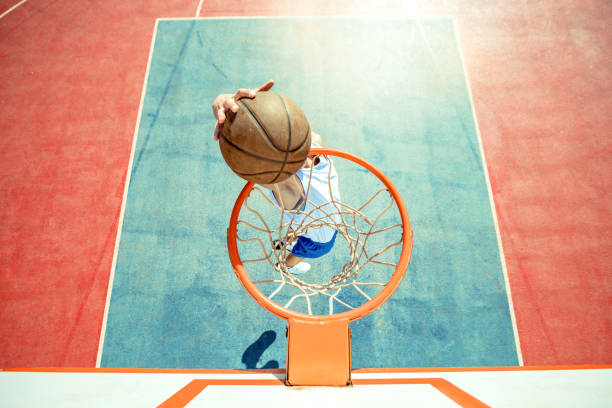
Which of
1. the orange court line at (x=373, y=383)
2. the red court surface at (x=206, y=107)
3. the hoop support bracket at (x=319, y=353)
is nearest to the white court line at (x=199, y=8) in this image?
the red court surface at (x=206, y=107)

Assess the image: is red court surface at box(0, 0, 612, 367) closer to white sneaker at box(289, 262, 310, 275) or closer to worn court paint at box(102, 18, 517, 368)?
worn court paint at box(102, 18, 517, 368)

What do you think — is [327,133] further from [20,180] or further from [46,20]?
[46,20]

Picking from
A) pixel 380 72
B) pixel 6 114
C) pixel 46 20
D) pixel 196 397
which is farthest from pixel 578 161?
pixel 46 20

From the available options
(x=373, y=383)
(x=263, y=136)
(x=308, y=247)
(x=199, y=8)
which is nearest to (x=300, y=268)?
(x=308, y=247)

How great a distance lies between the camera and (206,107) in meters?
4.03

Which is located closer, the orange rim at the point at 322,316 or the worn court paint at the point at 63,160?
the orange rim at the point at 322,316

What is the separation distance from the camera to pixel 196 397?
1.40 metres

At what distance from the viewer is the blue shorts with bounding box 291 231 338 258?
2555mm

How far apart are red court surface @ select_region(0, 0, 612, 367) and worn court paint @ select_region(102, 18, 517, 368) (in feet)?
0.80

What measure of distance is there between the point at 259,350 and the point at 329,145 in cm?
227

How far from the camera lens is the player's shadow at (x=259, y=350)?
2885mm

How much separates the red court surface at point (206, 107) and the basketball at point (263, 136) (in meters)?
2.49

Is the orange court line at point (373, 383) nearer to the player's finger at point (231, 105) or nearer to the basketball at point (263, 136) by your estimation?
the basketball at point (263, 136)

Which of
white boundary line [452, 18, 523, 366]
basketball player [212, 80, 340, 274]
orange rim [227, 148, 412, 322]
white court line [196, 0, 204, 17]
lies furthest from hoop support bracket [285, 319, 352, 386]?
white court line [196, 0, 204, 17]
